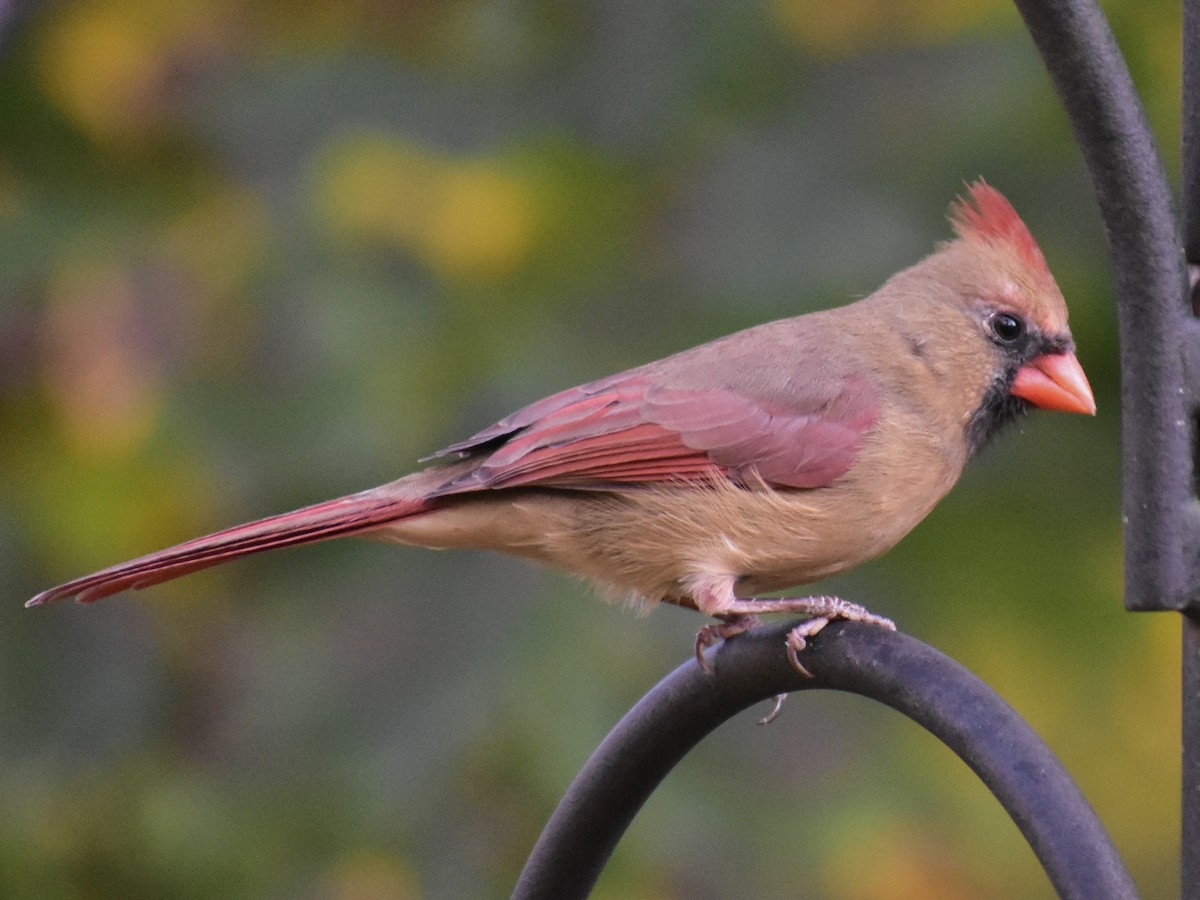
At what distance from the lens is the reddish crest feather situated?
2.92 metres

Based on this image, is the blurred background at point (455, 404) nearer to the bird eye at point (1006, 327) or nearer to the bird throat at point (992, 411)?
the bird throat at point (992, 411)

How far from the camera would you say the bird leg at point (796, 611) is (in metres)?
2.12

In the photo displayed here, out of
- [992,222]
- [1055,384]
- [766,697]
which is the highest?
[992,222]

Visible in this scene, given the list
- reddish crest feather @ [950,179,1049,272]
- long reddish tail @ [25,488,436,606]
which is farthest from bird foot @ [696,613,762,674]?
reddish crest feather @ [950,179,1049,272]

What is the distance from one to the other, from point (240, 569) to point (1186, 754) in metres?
1.87

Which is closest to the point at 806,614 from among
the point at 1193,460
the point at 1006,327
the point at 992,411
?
the point at 992,411

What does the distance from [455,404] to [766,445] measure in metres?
0.55

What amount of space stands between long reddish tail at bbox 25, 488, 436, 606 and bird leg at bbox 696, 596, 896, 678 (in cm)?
51

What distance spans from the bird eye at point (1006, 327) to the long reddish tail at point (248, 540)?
104cm

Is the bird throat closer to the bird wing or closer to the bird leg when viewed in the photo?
the bird wing

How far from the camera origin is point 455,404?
307cm

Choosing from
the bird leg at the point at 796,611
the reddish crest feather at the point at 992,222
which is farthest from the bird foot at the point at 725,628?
the reddish crest feather at the point at 992,222

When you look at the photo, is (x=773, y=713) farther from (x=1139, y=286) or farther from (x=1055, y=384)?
(x=1139, y=286)

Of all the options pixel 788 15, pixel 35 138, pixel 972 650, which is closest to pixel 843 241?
pixel 788 15
